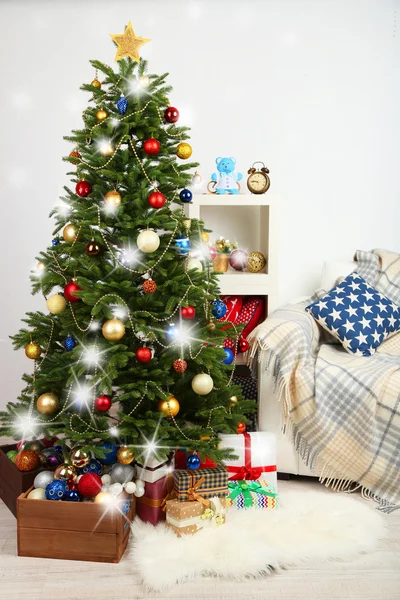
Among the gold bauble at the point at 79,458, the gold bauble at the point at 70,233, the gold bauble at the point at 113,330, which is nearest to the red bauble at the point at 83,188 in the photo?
the gold bauble at the point at 70,233

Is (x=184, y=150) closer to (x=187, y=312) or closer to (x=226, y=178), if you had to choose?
(x=187, y=312)

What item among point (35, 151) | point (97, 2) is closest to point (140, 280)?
point (35, 151)

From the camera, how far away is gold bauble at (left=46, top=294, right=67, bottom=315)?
1.91 meters

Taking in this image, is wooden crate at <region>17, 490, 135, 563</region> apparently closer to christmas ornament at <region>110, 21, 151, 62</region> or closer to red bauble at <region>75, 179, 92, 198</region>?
red bauble at <region>75, 179, 92, 198</region>

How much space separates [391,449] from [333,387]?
297 mm

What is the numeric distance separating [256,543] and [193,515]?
214 millimetres

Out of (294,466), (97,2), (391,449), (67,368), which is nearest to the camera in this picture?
(67,368)

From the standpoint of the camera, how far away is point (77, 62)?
300 cm

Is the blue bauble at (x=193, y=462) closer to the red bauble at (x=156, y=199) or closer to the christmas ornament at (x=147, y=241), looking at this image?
the christmas ornament at (x=147, y=241)

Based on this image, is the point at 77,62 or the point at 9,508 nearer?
the point at 9,508

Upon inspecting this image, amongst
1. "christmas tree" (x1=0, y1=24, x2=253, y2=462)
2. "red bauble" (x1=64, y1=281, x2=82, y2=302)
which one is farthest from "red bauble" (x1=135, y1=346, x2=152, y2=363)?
"red bauble" (x1=64, y1=281, x2=82, y2=302)

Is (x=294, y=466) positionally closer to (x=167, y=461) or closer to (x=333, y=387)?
(x=333, y=387)

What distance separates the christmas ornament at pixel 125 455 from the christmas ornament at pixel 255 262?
3.98ft

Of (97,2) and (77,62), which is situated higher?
(97,2)
